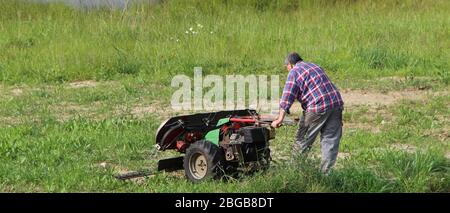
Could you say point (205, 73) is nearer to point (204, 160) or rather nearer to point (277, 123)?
point (204, 160)

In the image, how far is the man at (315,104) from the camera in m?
7.97

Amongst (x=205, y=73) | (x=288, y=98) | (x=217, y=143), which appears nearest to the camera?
(x=288, y=98)

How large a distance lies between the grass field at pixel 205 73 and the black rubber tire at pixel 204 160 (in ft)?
0.38

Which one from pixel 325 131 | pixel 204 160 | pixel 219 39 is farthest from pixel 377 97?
pixel 204 160

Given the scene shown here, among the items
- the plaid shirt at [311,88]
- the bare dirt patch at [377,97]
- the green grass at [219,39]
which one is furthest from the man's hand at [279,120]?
the green grass at [219,39]

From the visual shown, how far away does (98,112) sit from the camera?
11.8m

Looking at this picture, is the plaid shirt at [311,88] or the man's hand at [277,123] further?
the plaid shirt at [311,88]

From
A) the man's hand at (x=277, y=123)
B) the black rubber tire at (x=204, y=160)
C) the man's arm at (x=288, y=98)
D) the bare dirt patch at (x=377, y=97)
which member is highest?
the man's arm at (x=288, y=98)

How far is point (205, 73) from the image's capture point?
1459cm

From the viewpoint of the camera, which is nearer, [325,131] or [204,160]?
[204,160]

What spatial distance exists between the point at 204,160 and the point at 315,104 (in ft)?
3.60

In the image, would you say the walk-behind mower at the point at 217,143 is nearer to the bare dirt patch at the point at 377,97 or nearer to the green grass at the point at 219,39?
the bare dirt patch at the point at 377,97

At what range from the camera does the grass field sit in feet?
26.9

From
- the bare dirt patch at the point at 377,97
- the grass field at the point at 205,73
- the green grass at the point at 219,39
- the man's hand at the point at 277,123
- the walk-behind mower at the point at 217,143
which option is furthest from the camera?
the green grass at the point at 219,39
